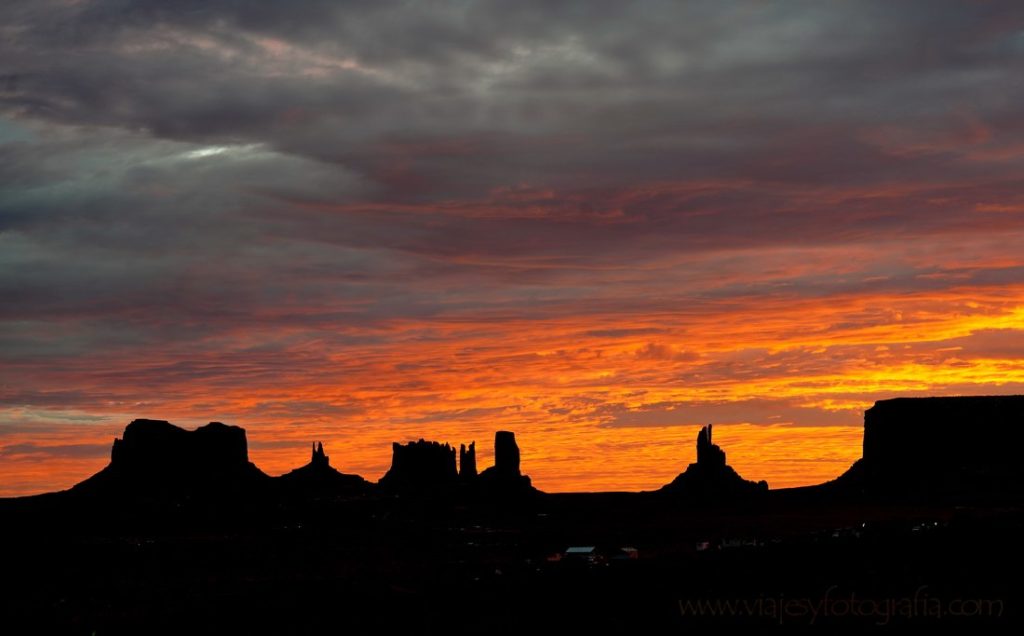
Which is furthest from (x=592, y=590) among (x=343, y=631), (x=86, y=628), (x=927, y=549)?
(x=86, y=628)

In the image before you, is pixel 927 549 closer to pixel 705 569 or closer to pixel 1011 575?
pixel 1011 575

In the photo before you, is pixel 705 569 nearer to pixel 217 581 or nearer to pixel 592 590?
pixel 592 590

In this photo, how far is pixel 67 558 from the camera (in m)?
167

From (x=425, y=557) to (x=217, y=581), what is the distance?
33.9m

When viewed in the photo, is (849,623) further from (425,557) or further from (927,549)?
(425,557)

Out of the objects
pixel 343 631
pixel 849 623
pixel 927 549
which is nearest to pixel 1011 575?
pixel 927 549

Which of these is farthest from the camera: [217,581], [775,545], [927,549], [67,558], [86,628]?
[67,558]

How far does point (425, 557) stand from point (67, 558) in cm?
5237

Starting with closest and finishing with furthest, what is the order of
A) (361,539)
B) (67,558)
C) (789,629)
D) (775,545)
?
(789,629)
(775,545)
(67,558)
(361,539)

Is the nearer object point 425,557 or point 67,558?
point 425,557

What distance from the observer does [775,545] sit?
4085 inches

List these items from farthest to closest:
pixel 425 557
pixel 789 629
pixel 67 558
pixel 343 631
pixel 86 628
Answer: pixel 67 558 < pixel 425 557 < pixel 86 628 < pixel 343 631 < pixel 789 629

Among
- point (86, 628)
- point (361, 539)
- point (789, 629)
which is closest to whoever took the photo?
point (789, 629)

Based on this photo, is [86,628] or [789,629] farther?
[86,628]
